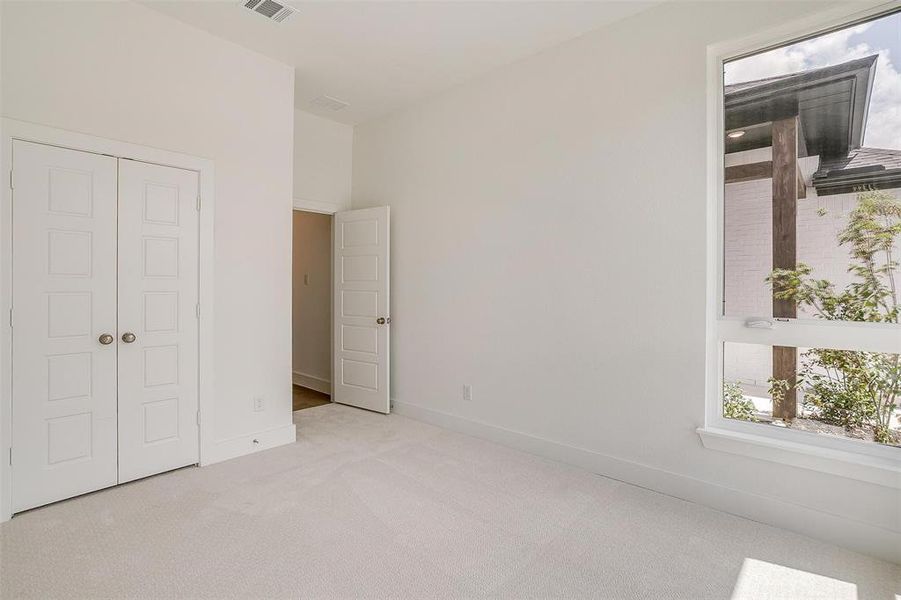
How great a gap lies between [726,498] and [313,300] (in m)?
4.86

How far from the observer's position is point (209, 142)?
3.34m

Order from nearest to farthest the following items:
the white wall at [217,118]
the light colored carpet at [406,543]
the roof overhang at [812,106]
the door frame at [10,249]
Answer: the light colored carpet at [406,543]
the roof overhang at [812,106]
the door frame at [10,249]
the white wall at [217,118]

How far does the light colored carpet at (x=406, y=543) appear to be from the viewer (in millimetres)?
1966

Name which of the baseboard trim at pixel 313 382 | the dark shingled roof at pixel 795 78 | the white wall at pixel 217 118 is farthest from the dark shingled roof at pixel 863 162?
the baseboard trim at pixel 313 382

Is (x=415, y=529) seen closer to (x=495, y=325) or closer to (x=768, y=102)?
(x=495, y=325)

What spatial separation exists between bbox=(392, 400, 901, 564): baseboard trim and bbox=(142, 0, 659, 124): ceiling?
301 cm

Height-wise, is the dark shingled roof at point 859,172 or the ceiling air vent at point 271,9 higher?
the ceiling air vent at point 271,9

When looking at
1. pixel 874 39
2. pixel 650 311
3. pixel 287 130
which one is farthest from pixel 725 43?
pixel 287 130

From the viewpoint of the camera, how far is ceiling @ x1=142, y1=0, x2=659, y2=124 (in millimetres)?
2977

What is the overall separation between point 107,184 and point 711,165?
12.2 feet

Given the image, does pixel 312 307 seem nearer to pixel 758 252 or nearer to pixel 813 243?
pixel 758 252

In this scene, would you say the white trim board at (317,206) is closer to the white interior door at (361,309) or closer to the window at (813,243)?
the white interior door at (361,309)

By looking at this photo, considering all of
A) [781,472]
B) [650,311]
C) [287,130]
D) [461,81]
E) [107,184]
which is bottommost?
[781,472]

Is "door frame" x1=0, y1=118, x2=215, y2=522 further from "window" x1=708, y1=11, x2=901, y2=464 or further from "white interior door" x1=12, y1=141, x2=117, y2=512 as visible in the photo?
"window" x1=708, y1=11, x2=901, y2=464
